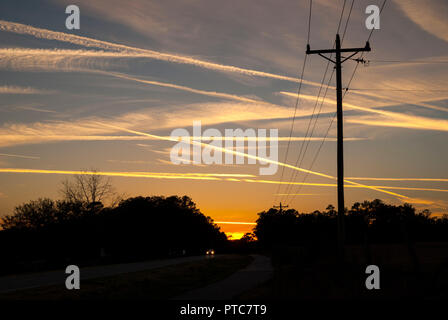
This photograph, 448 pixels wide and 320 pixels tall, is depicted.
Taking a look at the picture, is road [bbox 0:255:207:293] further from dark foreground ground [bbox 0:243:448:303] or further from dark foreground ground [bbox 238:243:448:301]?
dark foreground ground [bbox 238:243:448:301]

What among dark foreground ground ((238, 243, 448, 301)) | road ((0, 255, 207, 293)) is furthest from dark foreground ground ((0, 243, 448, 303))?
road ((0, 255, 207, 293))

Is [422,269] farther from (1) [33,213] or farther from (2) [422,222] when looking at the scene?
(1) [33,213]

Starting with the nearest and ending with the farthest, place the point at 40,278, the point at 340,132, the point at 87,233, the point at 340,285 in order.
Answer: the point at 340,285 → the point at 340,132 → the point at 40,278 → the point at 87,233

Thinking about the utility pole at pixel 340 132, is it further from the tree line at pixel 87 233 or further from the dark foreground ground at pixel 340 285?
the tree line at pixel 87 233

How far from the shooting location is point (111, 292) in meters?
22.1

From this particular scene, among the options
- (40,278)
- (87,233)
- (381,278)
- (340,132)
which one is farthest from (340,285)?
(87,233)

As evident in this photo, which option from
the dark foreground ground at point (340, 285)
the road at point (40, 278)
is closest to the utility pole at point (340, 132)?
the dark foreground ground at point (340, 285)

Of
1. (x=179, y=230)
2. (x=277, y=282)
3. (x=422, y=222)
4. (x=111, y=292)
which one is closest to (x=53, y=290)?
(x=111, y=292)

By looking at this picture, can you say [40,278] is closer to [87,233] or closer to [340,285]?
[340,285]

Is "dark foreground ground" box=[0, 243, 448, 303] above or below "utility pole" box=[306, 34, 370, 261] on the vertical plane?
below
